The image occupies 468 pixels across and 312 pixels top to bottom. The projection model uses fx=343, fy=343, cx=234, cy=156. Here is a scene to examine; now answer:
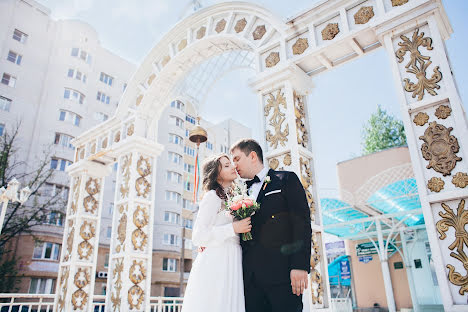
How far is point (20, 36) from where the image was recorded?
20797 mm

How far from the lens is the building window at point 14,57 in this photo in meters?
20.0

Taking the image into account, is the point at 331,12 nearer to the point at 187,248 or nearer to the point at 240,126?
the point at 187,248

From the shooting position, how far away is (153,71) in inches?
289

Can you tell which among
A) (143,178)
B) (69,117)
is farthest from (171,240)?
(143,178)

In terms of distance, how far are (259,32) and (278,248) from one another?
3.79m

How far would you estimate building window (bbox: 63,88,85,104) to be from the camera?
2197cm

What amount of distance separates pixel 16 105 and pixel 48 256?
8.70 meters

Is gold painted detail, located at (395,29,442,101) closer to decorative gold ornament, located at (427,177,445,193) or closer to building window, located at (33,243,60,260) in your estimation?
decorative gold ornament, located at (427,177,445,193)

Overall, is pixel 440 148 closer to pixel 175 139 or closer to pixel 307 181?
pixel 307 181

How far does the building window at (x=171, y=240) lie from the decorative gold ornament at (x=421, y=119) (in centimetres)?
2218

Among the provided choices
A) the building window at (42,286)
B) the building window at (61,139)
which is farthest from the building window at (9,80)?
the building window at (42,286)

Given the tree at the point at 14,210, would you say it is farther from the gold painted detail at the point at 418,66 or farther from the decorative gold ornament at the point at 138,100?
the gold painted detail at the point at 418,66

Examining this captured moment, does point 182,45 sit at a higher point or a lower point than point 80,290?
higher

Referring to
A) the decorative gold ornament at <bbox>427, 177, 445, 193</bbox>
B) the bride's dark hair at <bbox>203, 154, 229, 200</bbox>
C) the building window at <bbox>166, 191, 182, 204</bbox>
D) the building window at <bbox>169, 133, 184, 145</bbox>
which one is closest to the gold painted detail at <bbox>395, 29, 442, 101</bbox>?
the decorative gold ornament at <bbox>427, 177, 445, 193</bbox>
